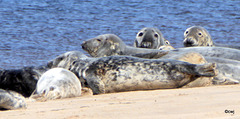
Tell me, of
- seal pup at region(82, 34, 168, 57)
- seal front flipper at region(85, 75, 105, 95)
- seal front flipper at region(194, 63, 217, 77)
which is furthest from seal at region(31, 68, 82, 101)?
seal pup at region(82, 34, 168, 57)

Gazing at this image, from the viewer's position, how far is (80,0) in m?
20.5

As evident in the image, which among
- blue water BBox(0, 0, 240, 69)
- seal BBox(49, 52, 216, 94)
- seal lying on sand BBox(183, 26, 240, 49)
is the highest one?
seal BBox(49, 52, 216, 94)

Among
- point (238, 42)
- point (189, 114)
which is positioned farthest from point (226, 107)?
point (238, 42)

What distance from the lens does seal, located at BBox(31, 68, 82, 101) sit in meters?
4.62

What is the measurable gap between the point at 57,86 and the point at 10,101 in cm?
119

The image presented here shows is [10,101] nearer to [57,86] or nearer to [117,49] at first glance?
[57,86]

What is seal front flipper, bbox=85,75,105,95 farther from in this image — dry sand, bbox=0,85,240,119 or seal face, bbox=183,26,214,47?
seal face, bbox=183,26,214,47

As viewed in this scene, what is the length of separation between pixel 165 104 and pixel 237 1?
2042 cm

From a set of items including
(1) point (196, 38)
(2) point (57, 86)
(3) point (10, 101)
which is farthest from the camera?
(1) point (196, 38)

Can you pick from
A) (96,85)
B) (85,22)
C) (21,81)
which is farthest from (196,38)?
(85,22)

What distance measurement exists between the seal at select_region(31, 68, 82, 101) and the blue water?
10.7 ft

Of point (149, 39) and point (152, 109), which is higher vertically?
point (152, 109)

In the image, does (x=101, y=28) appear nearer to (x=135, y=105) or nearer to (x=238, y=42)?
(x=238, y=42)

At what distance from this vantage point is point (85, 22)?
14.2m
